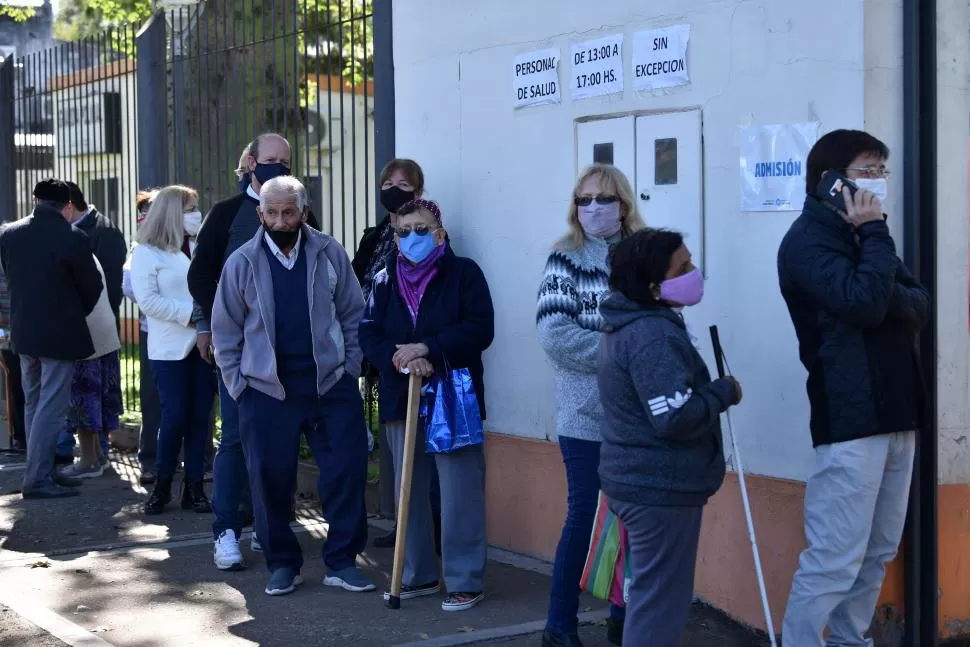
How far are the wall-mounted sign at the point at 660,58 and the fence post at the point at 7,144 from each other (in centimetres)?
893

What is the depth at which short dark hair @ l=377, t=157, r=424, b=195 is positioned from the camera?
287 inches

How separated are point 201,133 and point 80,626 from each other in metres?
5.02

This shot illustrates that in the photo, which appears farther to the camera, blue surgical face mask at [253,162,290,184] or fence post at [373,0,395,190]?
fence post at [373,0,395,190]

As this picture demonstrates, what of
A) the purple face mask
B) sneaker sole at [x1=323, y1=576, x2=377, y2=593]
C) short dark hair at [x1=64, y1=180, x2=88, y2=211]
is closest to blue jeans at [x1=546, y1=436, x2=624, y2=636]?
the purple face mask

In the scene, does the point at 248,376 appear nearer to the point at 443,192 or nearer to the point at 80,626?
the point at 80,626

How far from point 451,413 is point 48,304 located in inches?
153

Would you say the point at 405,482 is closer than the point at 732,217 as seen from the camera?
No

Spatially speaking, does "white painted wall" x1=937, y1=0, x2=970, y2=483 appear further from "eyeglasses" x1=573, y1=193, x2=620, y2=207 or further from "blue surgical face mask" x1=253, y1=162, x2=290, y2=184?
"blue surgical face mask" x1=253, y1=162, x2=290, y2=184

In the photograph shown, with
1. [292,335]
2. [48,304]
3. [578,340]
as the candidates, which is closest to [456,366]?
[292,335]

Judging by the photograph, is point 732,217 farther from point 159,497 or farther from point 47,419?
point 47,419

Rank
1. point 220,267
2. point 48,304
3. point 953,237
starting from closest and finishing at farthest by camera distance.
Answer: point 953,237
point 220,267
point 48,304

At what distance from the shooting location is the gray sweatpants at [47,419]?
9.09 m

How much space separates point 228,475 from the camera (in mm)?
7336

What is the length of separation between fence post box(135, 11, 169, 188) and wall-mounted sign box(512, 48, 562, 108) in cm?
433
